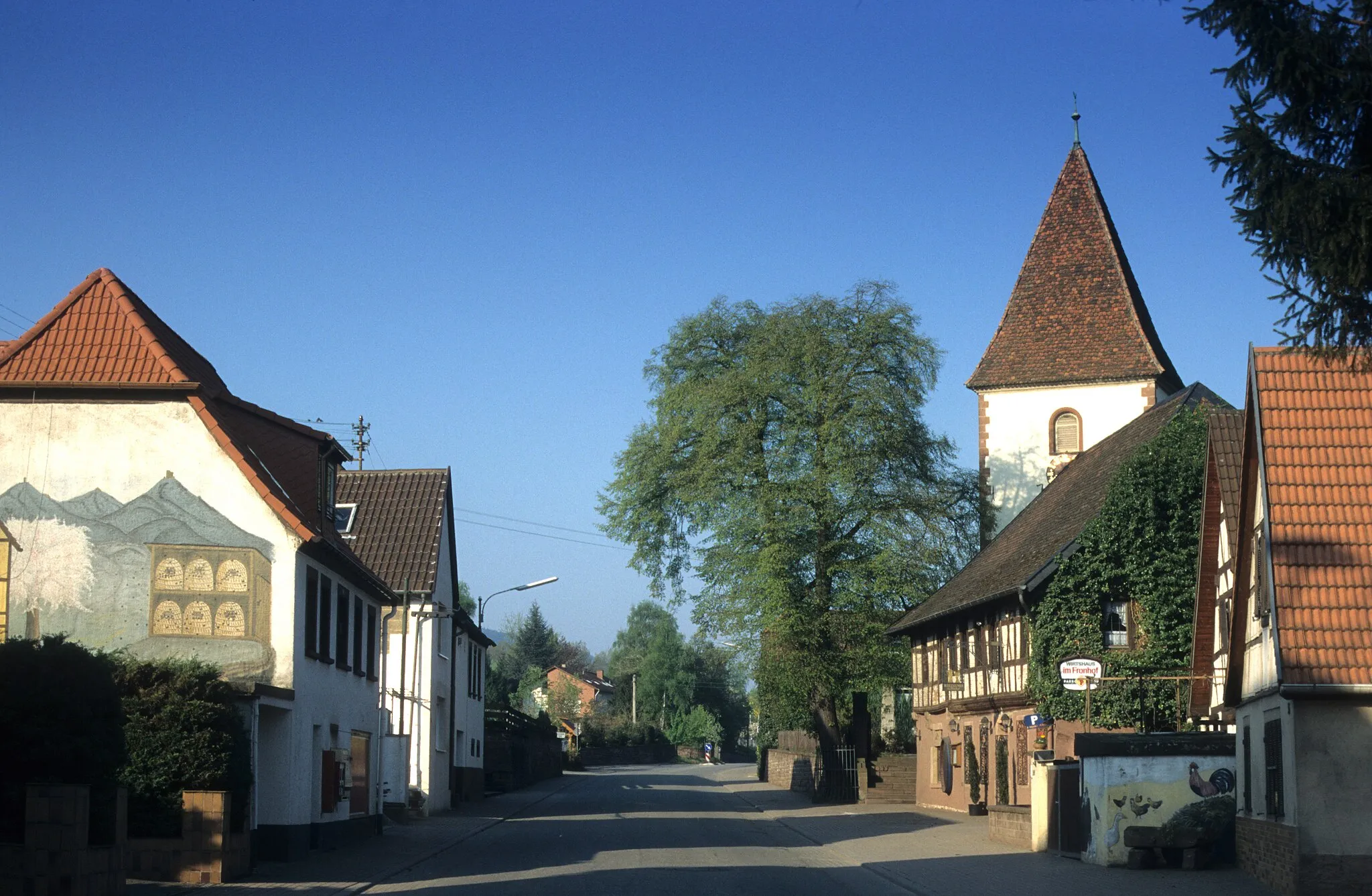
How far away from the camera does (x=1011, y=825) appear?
25922mm

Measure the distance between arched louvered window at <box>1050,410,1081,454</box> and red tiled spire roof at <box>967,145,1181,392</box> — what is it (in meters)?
1.11

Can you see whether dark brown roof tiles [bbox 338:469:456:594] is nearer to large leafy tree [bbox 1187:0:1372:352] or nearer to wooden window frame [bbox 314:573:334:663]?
wooden window frame [bbox 314:573:334:663]

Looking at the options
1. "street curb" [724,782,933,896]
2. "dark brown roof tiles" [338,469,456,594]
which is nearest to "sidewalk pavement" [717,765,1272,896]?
"street curb" [724,782,933,896]

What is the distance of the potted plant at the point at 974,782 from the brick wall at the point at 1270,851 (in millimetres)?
15570

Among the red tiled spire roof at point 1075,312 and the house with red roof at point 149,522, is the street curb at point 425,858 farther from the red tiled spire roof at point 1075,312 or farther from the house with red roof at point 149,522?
the red tiled spire roof at point 1075,312

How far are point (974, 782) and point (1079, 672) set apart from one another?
439 inches

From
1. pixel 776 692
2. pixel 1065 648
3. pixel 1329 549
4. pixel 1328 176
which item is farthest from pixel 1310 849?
pixel 776 692

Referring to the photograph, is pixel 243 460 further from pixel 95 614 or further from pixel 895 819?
pixel 895 819

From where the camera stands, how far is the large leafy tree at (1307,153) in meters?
12.6

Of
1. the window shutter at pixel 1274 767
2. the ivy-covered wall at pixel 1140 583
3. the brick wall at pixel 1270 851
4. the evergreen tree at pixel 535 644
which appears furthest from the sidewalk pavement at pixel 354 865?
the evergreen tree at pixel 535 644

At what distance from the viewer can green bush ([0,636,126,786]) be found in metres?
15.1

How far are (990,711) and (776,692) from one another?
892 cm

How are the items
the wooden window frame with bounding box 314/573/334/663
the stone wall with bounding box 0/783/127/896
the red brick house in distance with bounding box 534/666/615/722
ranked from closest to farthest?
the stone wall with bounding box 0/783/127/896 → the wooden window frame with bounding box 314/573/334/663 → the red brick house in distance with bounding box 534/666/615/722

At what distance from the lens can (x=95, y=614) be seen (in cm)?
2122
